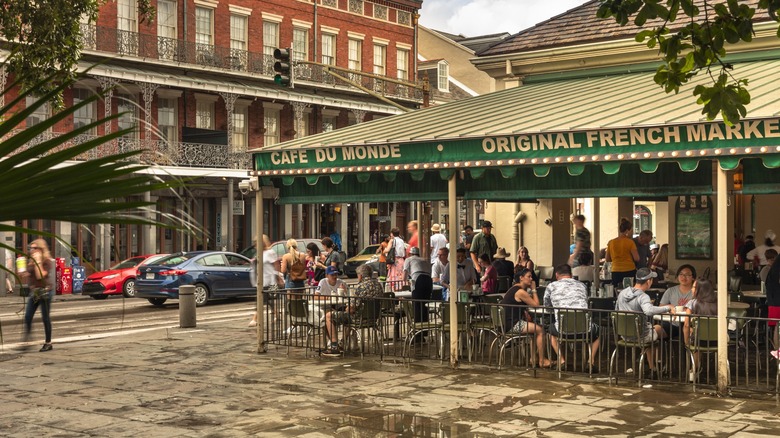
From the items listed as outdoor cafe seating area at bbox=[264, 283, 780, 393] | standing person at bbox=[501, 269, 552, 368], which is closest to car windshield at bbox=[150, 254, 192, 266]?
outdoor cafe seating area at bbox=[264, 283, 780, 393]

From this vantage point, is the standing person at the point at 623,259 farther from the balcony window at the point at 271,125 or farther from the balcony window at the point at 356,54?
the balcony window at the point at 356,54

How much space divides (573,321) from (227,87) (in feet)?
96.8

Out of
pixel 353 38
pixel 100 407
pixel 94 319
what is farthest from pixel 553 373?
pixel 353 38

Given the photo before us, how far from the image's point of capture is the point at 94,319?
74.5 feet

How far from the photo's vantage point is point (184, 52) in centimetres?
3850

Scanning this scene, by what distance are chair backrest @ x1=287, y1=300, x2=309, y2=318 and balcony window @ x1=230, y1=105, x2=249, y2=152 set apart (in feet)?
91.2

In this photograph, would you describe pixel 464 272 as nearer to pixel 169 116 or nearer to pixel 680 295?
pixel 680 295

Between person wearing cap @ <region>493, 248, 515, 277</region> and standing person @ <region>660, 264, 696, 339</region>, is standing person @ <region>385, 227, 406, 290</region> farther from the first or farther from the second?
standing person @ <region>660, 264, 696, 339</region>

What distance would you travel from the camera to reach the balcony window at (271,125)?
1714 inches

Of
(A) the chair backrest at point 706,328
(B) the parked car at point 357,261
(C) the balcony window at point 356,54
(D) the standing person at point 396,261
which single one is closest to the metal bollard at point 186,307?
(D) the standing person at point 396,261

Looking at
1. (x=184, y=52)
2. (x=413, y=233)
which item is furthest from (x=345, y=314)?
(x=184, y=52)

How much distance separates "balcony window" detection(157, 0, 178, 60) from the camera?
37.6m

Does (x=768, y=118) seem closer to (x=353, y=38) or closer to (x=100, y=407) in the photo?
(x=100, y=407)

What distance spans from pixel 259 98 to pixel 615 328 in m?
33.0
